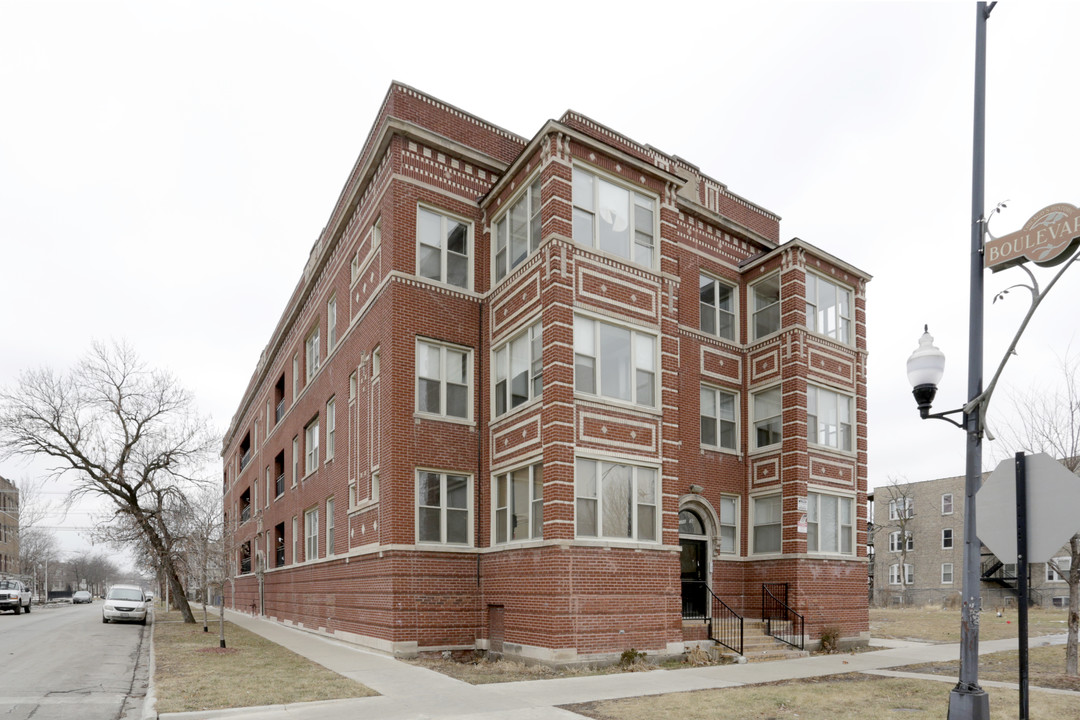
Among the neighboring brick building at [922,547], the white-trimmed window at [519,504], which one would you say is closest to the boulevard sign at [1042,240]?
the white-trimmed window at [519,504]

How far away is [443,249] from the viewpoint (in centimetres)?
1898

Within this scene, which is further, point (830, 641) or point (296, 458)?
point (296, 458)

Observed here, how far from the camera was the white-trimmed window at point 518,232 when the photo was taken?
17266 millimetres

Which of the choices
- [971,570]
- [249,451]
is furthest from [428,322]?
[249,451]

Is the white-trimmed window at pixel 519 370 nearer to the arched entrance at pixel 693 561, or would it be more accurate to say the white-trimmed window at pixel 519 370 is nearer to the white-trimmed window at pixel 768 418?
the arched entrance at pixel 693 561

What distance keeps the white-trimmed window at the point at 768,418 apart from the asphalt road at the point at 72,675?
51.2 ft

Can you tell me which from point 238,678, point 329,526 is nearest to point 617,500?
point 238,678

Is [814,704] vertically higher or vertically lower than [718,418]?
lower

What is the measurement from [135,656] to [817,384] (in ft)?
60.5

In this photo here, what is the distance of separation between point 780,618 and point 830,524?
2916mm

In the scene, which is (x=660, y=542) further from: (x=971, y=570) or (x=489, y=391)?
(x=971, y=570)

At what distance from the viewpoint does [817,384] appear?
21.1m

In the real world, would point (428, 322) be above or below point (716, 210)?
below

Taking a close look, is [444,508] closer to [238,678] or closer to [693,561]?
[238,678]
